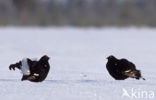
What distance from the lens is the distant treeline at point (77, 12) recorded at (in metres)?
19.5

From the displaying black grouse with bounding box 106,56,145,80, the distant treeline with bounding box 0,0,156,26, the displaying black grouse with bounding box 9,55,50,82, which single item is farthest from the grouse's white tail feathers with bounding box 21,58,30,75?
the distant treeline with bounding box 0,0,156,26

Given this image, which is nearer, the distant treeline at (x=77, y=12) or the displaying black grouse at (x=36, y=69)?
the displaying black grouse at (x=36, y=69)

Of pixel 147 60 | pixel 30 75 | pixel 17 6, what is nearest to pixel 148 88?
pixel 30 75

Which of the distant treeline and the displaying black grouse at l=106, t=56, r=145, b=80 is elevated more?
the displaying black grouse at l=106, t=56, r=145, b=80

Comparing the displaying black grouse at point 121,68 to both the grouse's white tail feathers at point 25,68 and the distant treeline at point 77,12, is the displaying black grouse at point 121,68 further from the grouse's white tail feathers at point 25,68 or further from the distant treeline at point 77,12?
the distant treeline at point 77,12

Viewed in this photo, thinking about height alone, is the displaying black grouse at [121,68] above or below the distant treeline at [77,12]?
above

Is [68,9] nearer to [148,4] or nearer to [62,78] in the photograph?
[148,4]

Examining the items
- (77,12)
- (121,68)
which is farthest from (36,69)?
(77,12)

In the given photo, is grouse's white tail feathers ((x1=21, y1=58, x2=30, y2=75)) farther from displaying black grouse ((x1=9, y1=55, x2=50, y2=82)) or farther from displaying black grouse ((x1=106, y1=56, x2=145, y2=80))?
displaying black grouse ((x1=106, y1=56, x2=145, y2=80))

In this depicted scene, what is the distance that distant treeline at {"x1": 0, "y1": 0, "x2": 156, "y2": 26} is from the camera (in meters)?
19.5

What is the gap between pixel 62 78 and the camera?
569cm

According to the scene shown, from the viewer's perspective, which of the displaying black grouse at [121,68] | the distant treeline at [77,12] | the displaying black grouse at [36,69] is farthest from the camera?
the distant treeline at [77,12]

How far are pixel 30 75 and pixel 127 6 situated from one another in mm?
18593

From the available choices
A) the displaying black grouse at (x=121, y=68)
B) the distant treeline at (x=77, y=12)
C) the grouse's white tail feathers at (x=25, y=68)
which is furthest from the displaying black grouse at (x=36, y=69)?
the distant treeline at (x=77, y=12)
